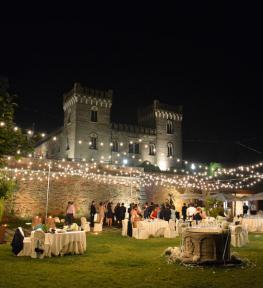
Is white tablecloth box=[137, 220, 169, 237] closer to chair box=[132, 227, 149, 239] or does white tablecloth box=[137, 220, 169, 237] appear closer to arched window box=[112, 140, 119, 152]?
chair box=[132, 227, 149, 239]

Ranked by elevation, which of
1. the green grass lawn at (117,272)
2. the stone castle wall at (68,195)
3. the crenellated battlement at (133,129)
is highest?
the crenellated battlement at (133,129)

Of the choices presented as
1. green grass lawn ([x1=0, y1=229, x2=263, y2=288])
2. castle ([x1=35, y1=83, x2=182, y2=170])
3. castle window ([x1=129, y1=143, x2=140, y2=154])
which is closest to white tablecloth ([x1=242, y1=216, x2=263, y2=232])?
green grass lawn ([x1=0, y1=229, x2=263, y2=288])

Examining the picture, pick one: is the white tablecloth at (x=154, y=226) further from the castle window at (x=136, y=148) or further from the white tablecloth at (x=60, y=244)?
the castle window at (x=136, y=148)

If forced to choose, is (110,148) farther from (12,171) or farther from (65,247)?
(65,247)

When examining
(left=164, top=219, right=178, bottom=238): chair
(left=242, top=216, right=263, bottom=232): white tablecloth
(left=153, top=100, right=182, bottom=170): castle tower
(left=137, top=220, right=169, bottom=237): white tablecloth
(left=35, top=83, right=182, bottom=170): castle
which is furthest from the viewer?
(left=153, top=100, right=182, bottom=170): castle tower

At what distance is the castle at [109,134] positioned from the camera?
101ft

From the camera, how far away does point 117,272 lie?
21.7 ft

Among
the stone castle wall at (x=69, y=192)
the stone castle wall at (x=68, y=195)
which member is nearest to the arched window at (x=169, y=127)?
the stone castle wall at (x=69, y=192)

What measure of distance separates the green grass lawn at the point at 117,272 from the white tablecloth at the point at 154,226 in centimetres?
357

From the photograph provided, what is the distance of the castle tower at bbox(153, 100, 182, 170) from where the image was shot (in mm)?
34812

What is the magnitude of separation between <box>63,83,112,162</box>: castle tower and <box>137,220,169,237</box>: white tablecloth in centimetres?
1762

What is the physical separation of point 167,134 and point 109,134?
6863mm

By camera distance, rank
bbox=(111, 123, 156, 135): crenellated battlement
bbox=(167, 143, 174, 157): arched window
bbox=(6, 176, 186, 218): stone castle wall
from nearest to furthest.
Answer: bbox=(6, 176, 186, 218): stone castle wall < bbox=(111, 123, 156, 135): crenellated battlement < bbox=(167, 143, 174, 157): arched window

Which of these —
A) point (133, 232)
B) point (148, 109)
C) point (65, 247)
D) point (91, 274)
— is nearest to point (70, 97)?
point (148, 109)
